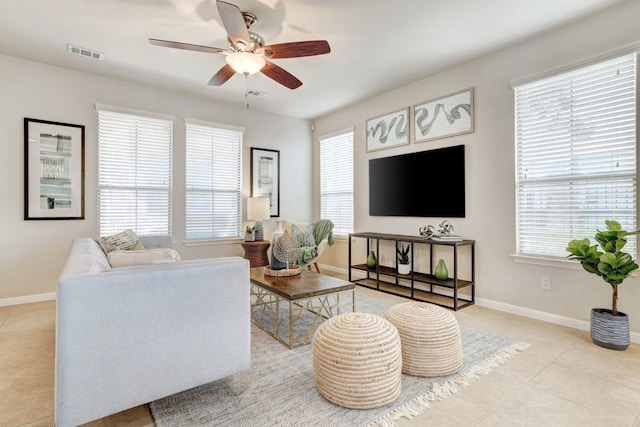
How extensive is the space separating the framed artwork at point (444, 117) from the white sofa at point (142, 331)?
10.1 ft

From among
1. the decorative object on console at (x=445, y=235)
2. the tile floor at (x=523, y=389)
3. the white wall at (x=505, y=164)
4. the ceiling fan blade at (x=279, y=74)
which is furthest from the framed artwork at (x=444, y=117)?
the tile floor at (x=523, y=389)

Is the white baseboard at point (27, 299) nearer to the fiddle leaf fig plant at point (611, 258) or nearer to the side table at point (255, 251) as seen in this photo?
the side table at point (255, 251)

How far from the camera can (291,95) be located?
473cm

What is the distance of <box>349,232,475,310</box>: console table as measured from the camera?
352cm

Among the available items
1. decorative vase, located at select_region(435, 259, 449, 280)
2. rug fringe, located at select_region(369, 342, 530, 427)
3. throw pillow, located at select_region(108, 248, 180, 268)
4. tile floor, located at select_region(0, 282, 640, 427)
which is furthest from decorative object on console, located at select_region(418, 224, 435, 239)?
throw pillow, located at select_region(108, 248, 180, 268)

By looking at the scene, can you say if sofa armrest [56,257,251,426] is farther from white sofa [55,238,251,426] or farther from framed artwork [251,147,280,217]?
framed artwork [251,147,280,217]

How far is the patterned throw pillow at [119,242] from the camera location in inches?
115

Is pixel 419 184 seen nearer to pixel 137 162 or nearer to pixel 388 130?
pixel 388 130

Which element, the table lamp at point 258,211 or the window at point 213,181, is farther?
the table lamp at point 258,211

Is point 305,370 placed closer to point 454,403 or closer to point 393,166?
point 454,403

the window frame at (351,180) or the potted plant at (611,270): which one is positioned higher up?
the window frame at (351,180)

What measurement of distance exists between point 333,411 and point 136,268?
4.10 feet

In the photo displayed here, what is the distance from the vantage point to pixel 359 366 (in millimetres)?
1720

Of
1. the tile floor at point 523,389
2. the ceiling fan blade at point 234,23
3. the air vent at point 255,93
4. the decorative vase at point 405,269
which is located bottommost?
the tile floor at point 523,389
